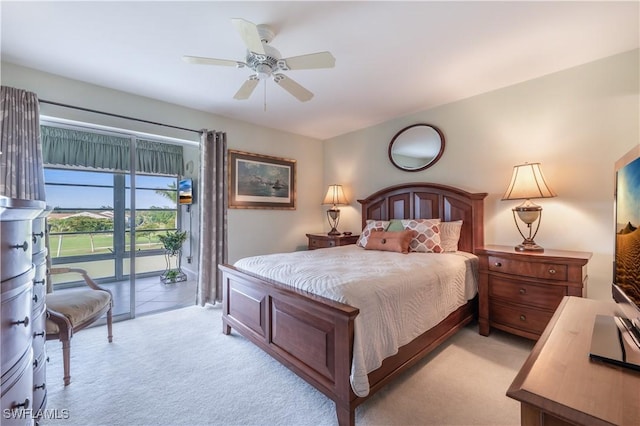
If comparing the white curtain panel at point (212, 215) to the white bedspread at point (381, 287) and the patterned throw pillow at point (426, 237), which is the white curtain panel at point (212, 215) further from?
the patterned throw pillow at point (426, 237)

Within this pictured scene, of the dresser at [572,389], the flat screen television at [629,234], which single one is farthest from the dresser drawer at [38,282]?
the flat screen television at [629,234]

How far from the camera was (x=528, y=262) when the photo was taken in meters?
2.35

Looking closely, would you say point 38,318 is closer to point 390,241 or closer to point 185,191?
point 390,241

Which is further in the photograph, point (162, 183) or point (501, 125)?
point (162, 183)

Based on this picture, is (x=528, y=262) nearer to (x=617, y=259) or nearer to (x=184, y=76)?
(x=617, y=259)

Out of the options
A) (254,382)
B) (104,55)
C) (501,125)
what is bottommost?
(254,382)

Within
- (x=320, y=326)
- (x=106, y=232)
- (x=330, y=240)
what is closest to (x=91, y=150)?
(x=106, y=232)

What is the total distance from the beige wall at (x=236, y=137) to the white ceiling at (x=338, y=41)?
0.14 metres

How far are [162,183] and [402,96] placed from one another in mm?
3853

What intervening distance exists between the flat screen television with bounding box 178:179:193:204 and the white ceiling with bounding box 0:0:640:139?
1730 mm

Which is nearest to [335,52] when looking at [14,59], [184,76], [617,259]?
[184,76]

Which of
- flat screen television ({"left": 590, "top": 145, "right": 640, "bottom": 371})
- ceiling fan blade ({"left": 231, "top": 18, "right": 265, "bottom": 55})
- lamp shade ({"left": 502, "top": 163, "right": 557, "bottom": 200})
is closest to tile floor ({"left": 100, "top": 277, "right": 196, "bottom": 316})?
ceiling fan blade ({"left": 231, "top": 18, "right": 265, "bottom": 55})

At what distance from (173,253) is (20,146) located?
103 inches

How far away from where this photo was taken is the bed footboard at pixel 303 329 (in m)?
1.51
